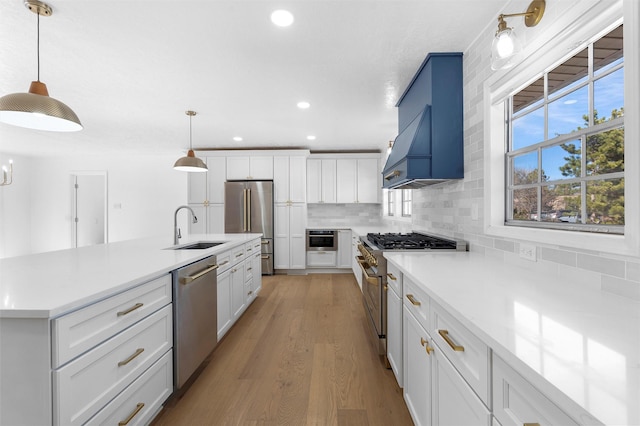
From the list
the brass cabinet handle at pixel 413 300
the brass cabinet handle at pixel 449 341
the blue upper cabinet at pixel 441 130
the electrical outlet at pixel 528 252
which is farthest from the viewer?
the blue upper cabinet at pixel 441 130

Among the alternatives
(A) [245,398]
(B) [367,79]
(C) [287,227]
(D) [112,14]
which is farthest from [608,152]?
(C) [287,227]

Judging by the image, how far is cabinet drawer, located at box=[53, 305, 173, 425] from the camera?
1080mm

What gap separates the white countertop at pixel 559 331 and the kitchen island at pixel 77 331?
1455 mm

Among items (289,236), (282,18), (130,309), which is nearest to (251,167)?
(289,236)

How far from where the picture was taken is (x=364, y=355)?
7.98ft

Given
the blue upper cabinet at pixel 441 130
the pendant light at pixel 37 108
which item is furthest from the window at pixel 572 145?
the pendant light at pixel 37 108

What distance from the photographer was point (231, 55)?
2367 mm

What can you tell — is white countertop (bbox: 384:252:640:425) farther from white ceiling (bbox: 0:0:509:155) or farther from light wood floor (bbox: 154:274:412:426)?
white ceiling (bbox: 0:0:509:155)

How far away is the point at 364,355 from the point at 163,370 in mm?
1547

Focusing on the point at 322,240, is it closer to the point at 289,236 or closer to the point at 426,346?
the point at 289,236

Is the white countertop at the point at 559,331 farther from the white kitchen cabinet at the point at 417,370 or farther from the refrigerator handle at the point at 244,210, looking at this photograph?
the refrigerator handle at the point at 244,210

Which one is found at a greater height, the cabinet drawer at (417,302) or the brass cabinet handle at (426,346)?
the cabinet drawer at (417,302)

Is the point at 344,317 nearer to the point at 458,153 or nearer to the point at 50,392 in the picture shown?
the point at 458,153

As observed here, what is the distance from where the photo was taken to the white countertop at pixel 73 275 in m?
1.07
